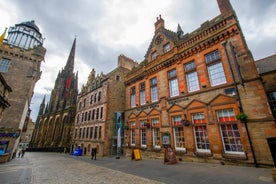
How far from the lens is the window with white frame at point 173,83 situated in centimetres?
1297

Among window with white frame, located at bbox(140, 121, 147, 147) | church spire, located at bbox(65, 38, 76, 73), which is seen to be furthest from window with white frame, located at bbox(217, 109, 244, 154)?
church spire, located at bbox(65, 38, 76, 73)

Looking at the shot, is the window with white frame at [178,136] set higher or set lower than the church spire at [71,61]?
lower

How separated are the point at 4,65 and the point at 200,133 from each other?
2828 centimetres

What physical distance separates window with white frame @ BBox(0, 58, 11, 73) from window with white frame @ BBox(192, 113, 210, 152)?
27.1 meters

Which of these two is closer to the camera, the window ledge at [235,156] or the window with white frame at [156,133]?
the window ledge at [235,156]

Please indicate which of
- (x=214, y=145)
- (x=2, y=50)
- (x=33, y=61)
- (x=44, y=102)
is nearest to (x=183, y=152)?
(x=214, y=145)

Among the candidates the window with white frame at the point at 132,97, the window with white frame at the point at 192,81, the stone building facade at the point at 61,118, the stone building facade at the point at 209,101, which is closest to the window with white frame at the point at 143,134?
the stone building facade at the point at 209,101

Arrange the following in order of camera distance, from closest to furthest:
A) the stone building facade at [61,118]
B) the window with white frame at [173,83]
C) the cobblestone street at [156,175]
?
the cobblestone street at [156,175]
the window with white frame at [173,83]
the stone building facade at [61,118]

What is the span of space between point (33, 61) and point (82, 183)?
23658 millimetres

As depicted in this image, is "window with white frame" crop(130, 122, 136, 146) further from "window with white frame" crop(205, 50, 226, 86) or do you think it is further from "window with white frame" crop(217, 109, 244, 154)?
"window with white frame" crop(205, 50, 226, 86)

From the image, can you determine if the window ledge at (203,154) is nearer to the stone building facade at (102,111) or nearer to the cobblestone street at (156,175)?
the cobblestone street at (156,175)

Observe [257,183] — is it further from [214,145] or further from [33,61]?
[33,61]

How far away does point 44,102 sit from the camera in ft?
211

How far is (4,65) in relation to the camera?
19.4m
